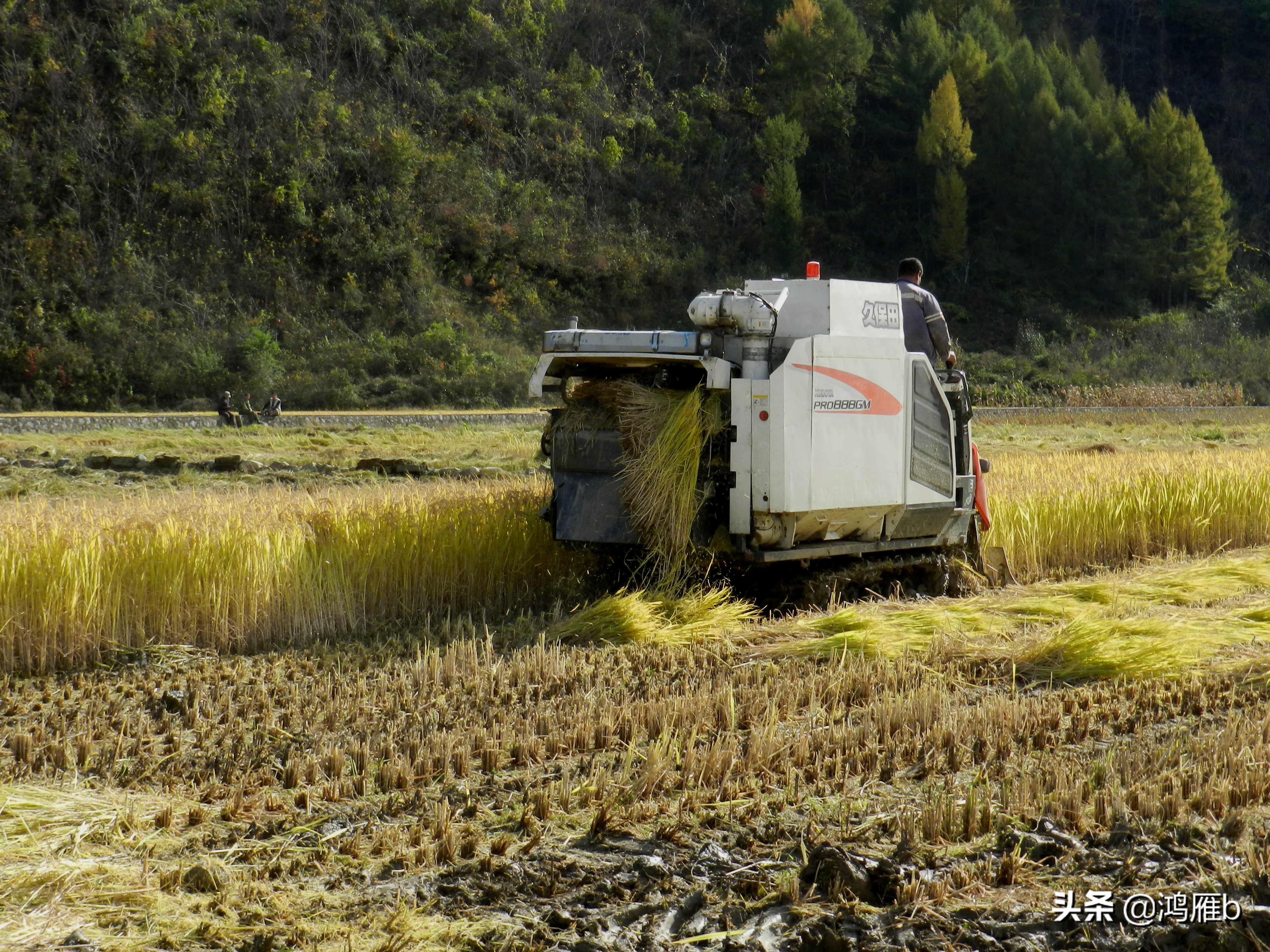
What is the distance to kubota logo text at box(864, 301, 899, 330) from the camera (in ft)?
24.8

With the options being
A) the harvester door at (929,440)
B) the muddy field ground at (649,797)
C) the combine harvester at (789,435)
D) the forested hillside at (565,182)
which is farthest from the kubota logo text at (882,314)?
the forested hillside at (565,182)

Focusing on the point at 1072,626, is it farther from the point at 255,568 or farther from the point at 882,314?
the point at 255,568

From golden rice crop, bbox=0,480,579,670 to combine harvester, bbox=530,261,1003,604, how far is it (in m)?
0.64

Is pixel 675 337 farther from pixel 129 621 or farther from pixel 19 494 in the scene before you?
pixel 19 494

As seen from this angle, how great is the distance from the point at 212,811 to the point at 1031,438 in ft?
72.0

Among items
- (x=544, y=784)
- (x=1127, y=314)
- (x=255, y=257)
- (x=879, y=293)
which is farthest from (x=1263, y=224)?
(x=544, y=784)

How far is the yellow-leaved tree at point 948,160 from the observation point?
52.8 metres

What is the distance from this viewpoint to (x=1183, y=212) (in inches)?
2046

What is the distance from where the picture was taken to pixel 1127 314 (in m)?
51.4

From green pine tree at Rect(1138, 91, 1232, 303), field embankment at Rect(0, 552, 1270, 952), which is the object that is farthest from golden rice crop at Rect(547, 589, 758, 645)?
green pine tree at Rect(1138, 91, 1232, 303)

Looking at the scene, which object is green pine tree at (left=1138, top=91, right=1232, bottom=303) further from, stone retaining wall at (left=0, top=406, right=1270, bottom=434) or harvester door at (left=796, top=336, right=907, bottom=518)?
harvester door at (left=796, top=336, right=907, bottom=518)

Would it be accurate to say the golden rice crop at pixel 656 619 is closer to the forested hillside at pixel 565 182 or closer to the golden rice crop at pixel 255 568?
the golden rice crop at pixel 255 568

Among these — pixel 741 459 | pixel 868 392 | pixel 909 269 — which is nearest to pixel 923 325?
pixel 909 269

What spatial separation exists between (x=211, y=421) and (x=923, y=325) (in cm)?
2046
